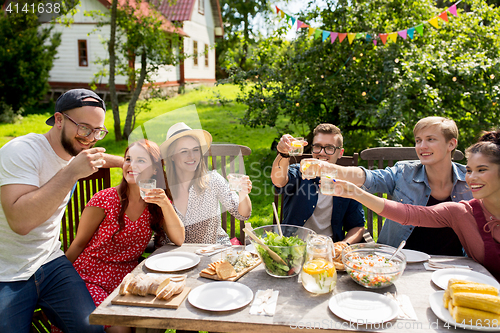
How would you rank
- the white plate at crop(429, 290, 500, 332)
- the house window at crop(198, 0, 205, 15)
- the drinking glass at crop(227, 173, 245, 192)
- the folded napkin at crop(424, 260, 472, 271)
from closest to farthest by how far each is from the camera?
1. the white plate at crop(429, 290, 500, 332)
2. the folded napkin at crop(424, 260, 472, 271)
3. the drinking glass at crop(227, 173, 245, 192)
4. the house window at crop(198, 0, 205, 15)

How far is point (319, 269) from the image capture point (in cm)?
177

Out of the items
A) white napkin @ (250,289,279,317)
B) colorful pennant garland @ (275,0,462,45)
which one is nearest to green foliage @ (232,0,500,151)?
colorful pennant garland @ (275,0,462,45)

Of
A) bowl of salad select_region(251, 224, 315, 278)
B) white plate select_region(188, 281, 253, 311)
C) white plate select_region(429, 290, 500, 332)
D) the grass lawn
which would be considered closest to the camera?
white plate select_region(429, 290, 500, 332)

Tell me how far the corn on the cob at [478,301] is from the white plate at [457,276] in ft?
0.96

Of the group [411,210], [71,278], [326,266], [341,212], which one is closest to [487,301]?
[326,266]

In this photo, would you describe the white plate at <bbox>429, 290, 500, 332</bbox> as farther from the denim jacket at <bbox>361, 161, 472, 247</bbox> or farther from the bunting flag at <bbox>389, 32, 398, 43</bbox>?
the bunting flag at <bbox>389, 32, 398, 43</bbox>

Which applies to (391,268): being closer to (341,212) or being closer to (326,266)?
(326,266)

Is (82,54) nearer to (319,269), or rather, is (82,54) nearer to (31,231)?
(31,231)

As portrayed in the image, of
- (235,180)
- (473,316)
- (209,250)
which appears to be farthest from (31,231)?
(473,316)

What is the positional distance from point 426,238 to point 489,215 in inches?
25.9

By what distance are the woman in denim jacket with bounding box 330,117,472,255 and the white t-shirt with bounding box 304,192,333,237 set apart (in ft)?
1.40

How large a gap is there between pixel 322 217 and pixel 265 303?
1.60 meters

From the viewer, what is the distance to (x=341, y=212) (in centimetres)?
308

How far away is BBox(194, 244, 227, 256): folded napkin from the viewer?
2.32 m
